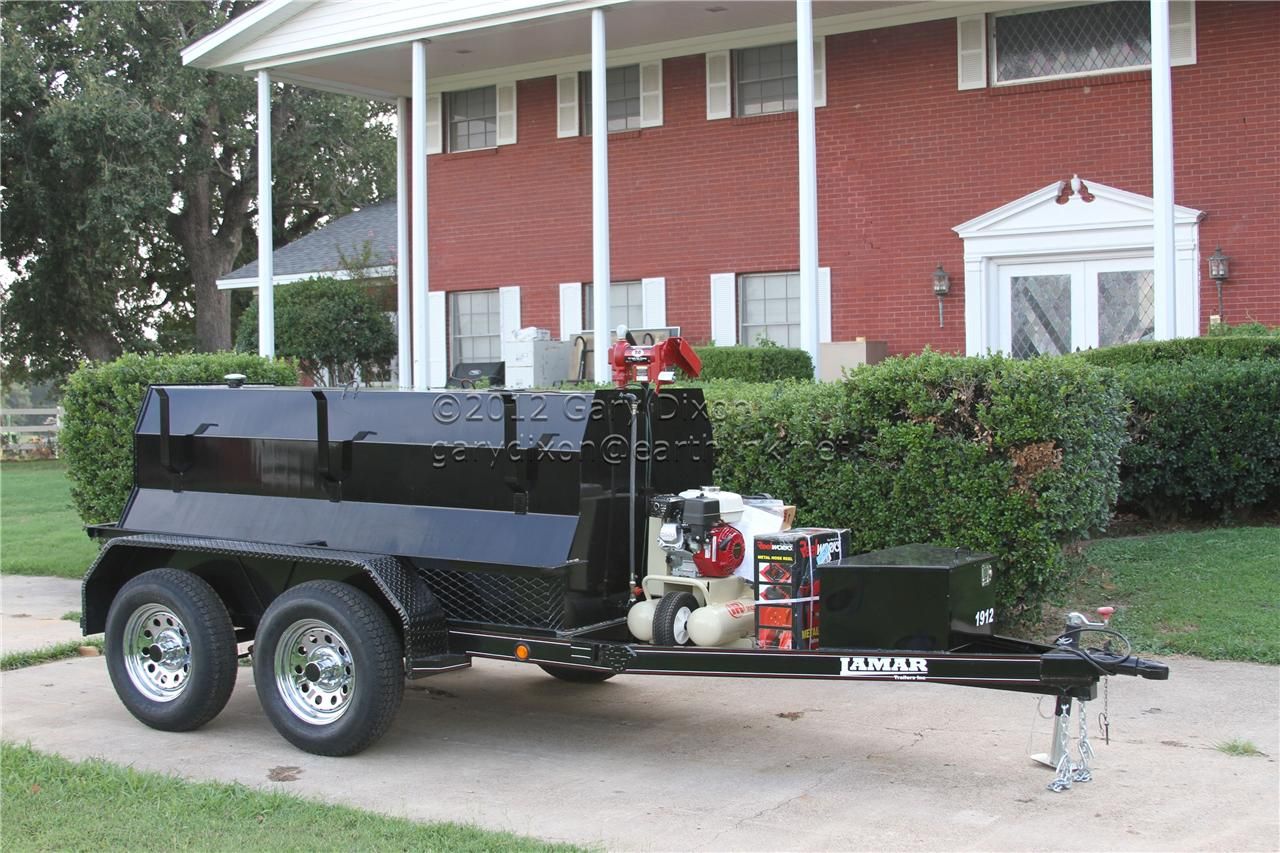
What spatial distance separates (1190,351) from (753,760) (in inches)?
308

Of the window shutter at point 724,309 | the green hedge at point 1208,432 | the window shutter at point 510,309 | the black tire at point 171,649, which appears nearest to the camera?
the black tire at point 171,649

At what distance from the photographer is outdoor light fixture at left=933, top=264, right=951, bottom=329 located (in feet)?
56.3

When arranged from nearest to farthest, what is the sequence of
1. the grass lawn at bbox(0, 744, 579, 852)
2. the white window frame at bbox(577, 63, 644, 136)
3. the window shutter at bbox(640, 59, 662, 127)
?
1. the grass lawn at bbox(0, 744, 579, 852)
2. the window shutter at bbox(640, 59, 662, 127)
3. the white window frame at bbox(577, 63, 644, 136)

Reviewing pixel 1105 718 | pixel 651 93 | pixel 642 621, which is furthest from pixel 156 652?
pixel 651 93

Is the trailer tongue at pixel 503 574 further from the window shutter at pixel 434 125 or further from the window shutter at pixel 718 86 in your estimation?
the window shutter at pixel 434 125

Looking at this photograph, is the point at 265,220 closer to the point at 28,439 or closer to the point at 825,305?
the point at 825,305

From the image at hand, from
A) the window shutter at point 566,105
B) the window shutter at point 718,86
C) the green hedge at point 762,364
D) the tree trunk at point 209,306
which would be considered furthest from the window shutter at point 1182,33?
the tree trunk at point 209,306

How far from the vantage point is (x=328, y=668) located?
6145 millimetres

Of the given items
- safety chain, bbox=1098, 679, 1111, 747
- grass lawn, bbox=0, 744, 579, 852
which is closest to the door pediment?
safety chain, bbox=1098, 679, 1111, 747

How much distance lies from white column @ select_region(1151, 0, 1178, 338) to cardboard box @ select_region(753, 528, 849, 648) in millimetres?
8970

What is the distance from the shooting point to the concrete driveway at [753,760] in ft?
16.8

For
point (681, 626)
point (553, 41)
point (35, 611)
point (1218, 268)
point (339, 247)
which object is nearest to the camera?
point (681, 626)

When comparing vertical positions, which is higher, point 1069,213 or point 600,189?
point 600,189

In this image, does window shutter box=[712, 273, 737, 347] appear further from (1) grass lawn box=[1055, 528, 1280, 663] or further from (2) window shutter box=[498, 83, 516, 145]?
(1) grass lawn box=[1055, 528, 1280, 663]
